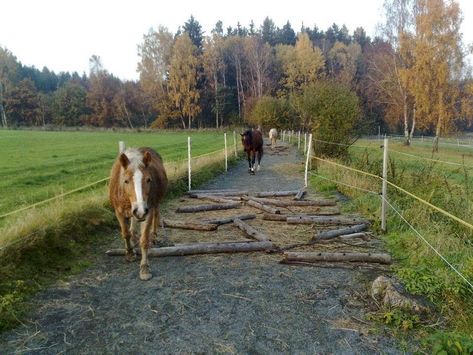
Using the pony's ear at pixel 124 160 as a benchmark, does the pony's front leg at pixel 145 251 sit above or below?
below

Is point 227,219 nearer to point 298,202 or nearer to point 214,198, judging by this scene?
point 214,198

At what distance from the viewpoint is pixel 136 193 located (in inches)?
165

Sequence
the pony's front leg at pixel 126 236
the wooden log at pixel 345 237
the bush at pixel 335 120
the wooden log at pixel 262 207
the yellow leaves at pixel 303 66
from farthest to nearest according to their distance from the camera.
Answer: the yellow leaves at pixel 303 66 < the bush at pixel 335 120 < the wooden log at pixel 262 207 < the wooden log at pixel 345 237 < the pony's front leg at pixel 126 236

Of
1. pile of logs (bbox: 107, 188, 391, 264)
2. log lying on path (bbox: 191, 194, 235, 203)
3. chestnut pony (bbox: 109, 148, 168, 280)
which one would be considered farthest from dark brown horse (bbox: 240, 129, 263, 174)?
chestnut pony (bbox: 109, 148, 168, 280)

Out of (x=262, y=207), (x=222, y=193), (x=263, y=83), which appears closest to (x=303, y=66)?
(x=263, y=83)

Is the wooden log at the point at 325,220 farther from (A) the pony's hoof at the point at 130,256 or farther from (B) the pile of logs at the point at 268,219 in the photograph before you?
(A) the pony's hoof at the point at 130,256

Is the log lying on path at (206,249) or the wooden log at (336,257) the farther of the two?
the log lying on path at (206,249)

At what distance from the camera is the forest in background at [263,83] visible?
28.9m

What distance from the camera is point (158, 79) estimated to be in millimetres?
51688

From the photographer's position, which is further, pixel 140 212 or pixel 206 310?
pixel 140 212

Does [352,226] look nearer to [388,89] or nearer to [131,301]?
[131,301]

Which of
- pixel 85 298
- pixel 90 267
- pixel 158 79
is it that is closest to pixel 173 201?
pixel 90 267

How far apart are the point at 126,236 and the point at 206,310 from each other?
6.49ft

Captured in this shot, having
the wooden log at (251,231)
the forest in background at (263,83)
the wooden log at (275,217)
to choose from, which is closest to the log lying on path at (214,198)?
the wooden log at (275,217)
